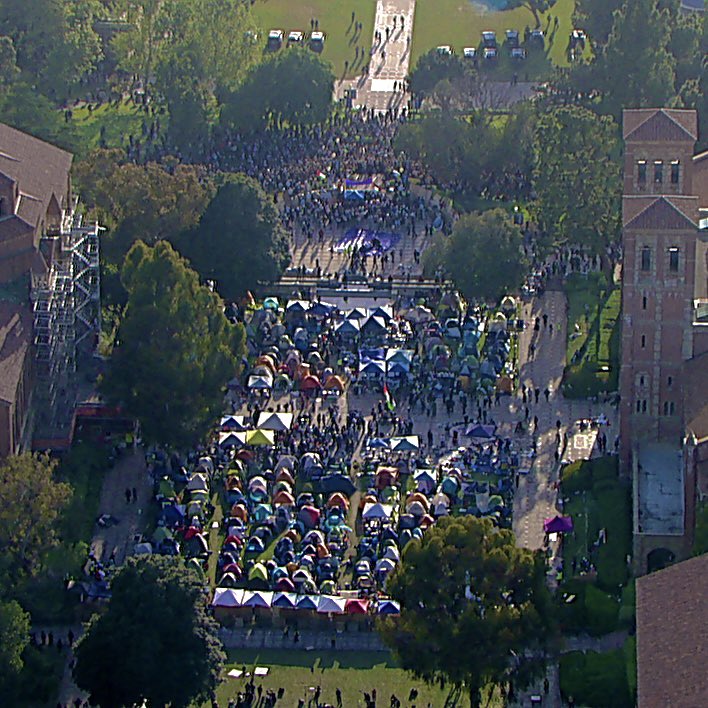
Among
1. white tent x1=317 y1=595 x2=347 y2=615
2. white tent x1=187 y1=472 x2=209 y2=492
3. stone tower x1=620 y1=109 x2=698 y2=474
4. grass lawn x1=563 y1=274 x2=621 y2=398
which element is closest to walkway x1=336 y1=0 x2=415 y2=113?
grass lawn x1=563 y1=274 x2=621 y2=398

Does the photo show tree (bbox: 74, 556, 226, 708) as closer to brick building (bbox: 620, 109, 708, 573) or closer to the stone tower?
brick building (bbox: 620, 109, 708, 573)

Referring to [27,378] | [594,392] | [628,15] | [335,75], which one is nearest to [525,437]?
[594,392]

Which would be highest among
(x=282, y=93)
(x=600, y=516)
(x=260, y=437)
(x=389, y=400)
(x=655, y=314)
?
(x=282, y=93)

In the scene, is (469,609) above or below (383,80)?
below

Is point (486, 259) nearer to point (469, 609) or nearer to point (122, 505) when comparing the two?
point (122, 505)

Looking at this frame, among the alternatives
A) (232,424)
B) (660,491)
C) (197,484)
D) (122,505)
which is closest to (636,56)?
(232,424)
